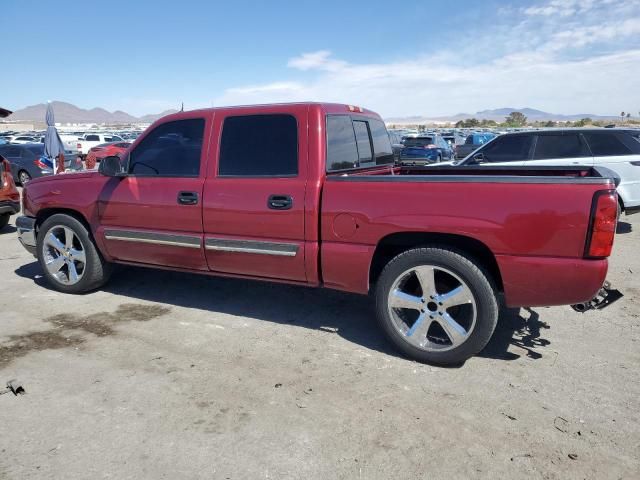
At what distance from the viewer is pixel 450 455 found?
2.62 m

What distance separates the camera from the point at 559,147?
8.41 m

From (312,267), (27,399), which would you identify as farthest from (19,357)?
(312,267)

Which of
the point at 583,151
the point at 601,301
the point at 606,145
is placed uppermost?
the point at 606,145

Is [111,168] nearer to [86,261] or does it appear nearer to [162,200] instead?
[162,200]

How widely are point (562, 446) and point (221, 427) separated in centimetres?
190

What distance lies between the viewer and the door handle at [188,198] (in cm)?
423

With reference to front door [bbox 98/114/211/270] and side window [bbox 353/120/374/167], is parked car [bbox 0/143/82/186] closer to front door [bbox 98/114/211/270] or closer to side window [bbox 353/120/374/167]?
front door [bbox 98/114/211/270]

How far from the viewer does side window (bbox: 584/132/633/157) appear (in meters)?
8.03

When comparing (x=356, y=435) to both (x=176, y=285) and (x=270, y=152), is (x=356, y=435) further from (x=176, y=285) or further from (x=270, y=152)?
(x=176, y=285)

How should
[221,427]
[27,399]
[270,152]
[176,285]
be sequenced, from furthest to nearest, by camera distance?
[176,285]
[270,152]
[27,399]
[221,427]

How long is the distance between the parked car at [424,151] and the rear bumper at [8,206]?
12.9 m

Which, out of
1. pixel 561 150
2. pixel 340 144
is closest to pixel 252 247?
pixel 340 144

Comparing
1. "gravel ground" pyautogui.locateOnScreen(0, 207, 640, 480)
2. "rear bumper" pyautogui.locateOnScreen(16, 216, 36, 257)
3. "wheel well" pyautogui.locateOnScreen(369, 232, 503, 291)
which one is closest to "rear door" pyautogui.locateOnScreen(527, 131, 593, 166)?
"gravel ground" pyautogui.locateOnScreen(0, 207, 640, 480)

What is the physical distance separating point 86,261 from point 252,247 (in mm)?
2066
